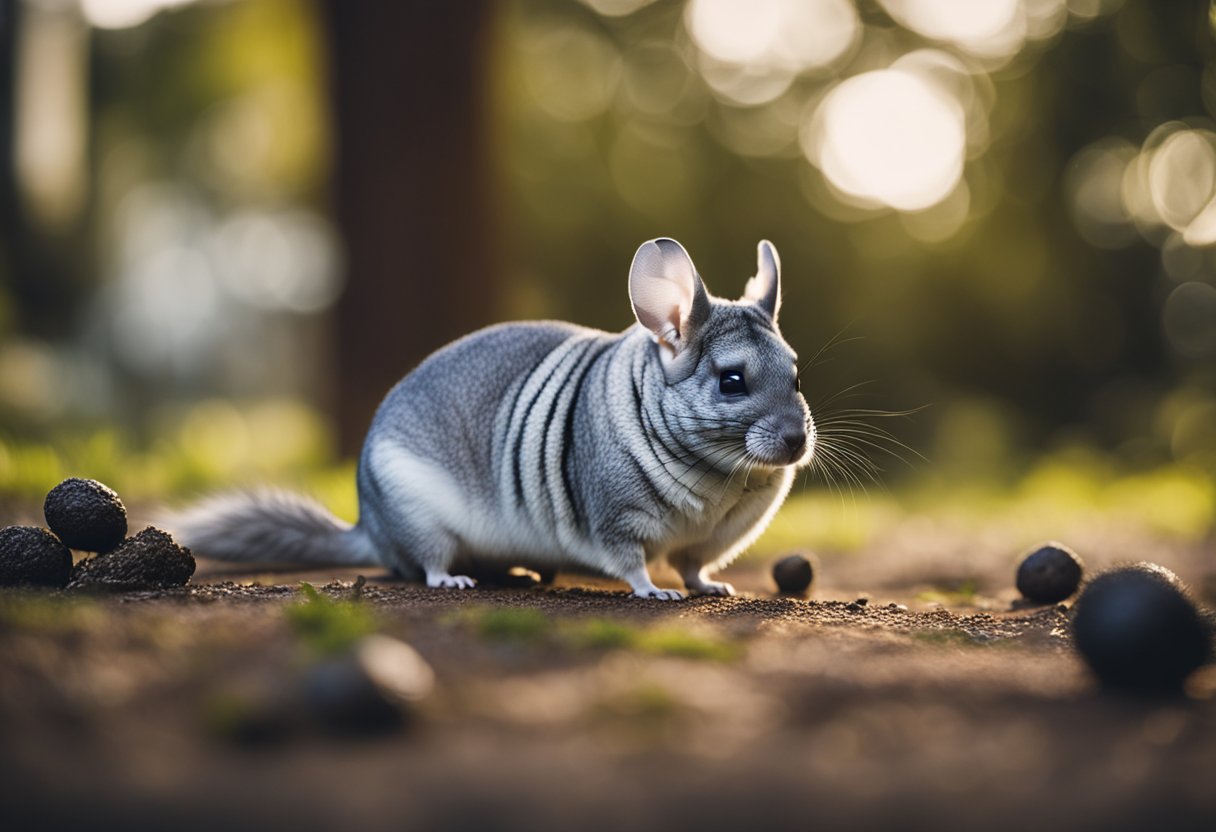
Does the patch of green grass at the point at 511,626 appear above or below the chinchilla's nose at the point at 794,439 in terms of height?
below

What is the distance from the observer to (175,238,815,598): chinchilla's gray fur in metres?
5.97

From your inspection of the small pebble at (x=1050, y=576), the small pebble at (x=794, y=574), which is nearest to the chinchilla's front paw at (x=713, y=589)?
the small pebble at (x=794, y=574)

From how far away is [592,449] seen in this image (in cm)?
627

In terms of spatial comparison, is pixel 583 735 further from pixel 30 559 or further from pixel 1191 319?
pixel 1191 319

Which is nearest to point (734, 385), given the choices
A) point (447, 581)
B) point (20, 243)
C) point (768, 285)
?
point (768, 285)

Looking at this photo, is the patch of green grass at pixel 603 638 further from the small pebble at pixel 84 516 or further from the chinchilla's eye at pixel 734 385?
the small pebble at pixel 84 516

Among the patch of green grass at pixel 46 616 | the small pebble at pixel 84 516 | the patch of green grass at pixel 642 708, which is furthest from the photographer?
the small pebble at pixel 84 516

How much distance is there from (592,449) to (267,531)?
2299 mm

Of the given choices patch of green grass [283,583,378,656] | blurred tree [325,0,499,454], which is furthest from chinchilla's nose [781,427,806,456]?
blurred tree [325,0,499,454]

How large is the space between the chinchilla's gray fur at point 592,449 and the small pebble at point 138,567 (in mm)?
1251

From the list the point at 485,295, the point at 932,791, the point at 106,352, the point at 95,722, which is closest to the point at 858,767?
the point at 932,791

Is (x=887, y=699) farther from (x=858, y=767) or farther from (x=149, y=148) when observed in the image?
(x=149, y=148)

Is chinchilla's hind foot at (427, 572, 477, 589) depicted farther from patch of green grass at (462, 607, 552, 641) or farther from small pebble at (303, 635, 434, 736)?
small pebble at (303, 635, 434, 736)

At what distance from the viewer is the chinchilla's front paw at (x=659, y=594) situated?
596cm
